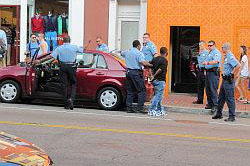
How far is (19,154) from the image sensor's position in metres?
4.24

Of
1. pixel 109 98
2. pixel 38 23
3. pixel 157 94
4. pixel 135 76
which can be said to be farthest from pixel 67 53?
pixel 38 23

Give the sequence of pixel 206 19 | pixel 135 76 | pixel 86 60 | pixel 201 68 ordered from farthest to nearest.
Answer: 1. pixel 206 19
2. pixel 201 68
3. pixel 86 60
4. pixel 135 76

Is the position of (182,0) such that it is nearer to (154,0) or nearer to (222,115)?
(154,0)

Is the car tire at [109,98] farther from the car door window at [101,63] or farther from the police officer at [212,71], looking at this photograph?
the police officer at [212,71]

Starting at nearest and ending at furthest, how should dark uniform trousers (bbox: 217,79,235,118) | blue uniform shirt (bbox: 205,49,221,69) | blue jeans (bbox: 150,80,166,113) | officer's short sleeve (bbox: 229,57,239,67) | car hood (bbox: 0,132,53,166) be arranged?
car hood (bbox: 0,132,53,166) → officer's short sleeve (bbox: 229,57,239,67) → dark uniform trousers (bbox: 217,79,235,118) → blue jeans (bbox: 150,80,166,113) → blue uniform shirt (bbox: 205,49,221,69)

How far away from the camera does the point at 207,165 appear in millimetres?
7262

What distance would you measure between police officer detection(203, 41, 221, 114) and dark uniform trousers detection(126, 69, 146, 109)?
1.86 meters

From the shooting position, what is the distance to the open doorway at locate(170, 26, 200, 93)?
1880 cm

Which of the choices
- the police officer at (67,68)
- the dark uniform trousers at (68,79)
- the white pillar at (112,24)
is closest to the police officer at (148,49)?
the police officer at (67,68)

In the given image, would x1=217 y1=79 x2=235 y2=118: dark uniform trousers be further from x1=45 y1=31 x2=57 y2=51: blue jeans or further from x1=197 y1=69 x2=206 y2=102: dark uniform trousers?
x1=45 y1=31 x2=57 y2=51: blue jeans

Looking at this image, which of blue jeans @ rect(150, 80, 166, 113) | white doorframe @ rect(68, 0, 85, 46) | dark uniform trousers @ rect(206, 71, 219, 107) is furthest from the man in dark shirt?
white doorframe @ rect(68, 0, 85, 46)

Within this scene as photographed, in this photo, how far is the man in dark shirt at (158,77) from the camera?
42.4ft

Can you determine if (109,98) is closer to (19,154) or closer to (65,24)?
(65,24)

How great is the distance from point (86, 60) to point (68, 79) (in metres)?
0.87
